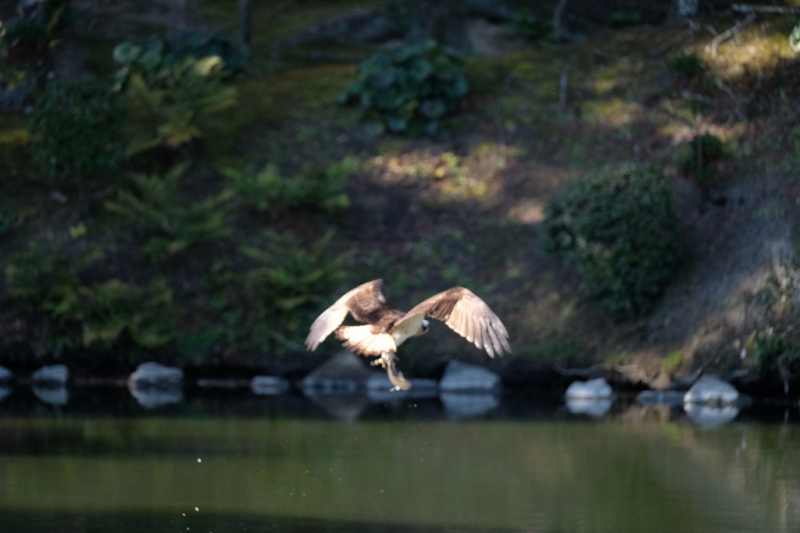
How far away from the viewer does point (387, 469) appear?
30.9 feet

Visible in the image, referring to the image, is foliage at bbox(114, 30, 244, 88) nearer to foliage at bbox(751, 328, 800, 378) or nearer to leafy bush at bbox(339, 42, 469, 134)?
leafy bush at bbox(339, 42, 469, 134)

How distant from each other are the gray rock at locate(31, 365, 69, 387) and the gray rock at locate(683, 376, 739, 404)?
9.77m

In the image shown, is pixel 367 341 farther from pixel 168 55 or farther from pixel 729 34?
pixel 729 34

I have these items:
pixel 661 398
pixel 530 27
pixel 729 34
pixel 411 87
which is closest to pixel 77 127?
pixel 411 87

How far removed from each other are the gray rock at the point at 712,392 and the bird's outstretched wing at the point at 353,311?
22.1 ft

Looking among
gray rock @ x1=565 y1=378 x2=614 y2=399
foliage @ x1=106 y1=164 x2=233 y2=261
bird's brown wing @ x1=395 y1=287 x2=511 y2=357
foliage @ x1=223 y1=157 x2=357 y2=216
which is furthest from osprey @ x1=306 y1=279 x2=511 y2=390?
foliage @ x1=223 y1=157 x2=357 y2=216

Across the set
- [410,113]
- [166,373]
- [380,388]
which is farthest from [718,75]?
[166,373]

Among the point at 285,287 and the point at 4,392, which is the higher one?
the point at 285,287

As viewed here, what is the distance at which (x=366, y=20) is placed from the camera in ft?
80.8

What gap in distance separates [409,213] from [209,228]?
401 cm

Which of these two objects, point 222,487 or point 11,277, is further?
point 11,277

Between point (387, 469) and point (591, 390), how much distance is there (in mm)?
5303

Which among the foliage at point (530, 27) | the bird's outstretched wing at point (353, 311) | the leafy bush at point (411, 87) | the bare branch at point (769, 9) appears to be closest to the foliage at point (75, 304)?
the leafy bush at point (411, 87)

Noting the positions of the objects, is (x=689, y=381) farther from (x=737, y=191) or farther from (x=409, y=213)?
(x=409, y=213)
